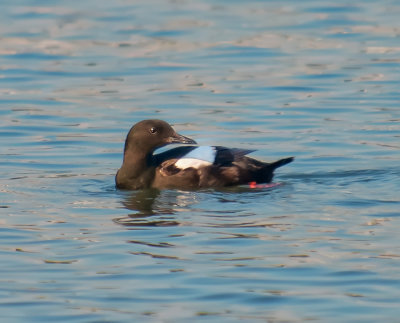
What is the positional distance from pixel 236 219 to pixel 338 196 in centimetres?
121

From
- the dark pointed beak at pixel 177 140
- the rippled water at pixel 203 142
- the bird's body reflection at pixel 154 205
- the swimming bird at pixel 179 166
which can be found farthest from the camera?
the dark pointed beak at pixel 177 140

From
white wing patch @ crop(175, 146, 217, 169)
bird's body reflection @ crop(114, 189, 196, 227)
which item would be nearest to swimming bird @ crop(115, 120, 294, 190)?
white wing patch @ crop(175, 146, 217, 169)

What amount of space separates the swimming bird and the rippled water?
0.22 meters

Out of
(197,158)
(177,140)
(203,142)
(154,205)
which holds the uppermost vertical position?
(177,140)

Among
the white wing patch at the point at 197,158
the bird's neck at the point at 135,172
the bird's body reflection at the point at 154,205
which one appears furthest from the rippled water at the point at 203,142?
the white wing patch at the point at 197,158

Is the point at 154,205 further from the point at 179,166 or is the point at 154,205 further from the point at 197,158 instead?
the point at 197,158

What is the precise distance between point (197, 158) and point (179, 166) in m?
0.19

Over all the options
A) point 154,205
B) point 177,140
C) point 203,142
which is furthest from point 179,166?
point 203,142

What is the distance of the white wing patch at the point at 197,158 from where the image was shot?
10.9 meters

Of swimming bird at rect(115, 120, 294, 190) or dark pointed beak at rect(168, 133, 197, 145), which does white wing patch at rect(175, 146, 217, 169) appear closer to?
swimming bird at rect(115, 120, 294, 190)

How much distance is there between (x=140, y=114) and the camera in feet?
47.9

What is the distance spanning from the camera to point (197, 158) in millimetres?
10906

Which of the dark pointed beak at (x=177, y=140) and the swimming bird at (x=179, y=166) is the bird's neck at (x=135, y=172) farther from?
the dark pointed beak at (x=177, y=140)

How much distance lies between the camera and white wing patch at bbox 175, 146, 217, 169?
10.9 meters
